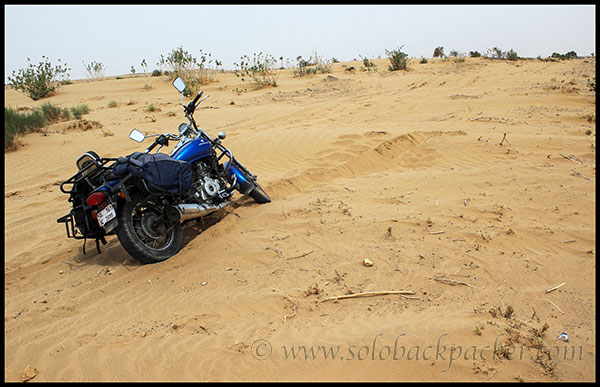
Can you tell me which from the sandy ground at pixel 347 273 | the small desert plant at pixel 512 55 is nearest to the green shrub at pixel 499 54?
the small desert plant at pixel 512 55

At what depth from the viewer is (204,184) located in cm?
478

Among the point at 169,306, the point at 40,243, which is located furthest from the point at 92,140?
the point at 169,306

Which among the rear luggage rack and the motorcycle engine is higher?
the rear luggage rack

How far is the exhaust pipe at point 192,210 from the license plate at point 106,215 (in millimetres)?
640

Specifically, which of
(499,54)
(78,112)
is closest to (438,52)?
(499,54)

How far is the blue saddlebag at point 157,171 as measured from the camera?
3.75m

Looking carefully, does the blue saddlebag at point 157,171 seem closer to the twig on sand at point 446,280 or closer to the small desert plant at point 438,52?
the twig on sand at point 446,280

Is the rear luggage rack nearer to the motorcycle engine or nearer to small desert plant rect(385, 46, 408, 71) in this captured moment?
the motorcycle engine

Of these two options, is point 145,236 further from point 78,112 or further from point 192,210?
point 78,112

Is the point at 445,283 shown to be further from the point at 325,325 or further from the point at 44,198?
the point at 44,198

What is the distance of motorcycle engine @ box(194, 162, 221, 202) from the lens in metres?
4.70

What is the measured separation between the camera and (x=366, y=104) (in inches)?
475

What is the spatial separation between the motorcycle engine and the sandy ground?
398 mm

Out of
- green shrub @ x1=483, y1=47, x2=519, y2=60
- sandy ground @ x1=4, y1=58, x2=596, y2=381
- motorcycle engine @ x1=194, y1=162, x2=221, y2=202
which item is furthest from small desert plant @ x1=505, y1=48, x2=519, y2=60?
motorcycle engine @ x1=194, y1=162, x2=221, y2=202
